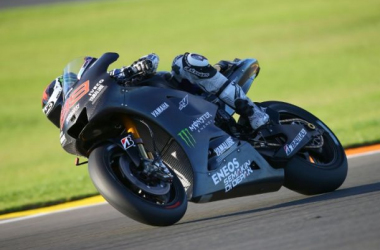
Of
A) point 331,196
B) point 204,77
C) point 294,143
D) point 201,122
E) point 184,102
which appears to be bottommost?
point 331,196

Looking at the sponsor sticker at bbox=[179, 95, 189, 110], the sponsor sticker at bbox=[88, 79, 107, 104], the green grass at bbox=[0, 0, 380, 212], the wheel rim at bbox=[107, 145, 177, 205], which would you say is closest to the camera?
the wheel rim at bbox=[107, 145, 177, 205]

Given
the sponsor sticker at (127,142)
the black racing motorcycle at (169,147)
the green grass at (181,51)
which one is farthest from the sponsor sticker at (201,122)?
the green grass at (181,51)

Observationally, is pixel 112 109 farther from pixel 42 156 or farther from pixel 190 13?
pixel 190 13

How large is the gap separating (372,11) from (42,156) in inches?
685

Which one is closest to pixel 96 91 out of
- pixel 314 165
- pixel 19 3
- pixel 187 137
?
pixel 187 137

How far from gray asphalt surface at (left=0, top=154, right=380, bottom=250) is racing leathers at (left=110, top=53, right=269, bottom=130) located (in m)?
0.78

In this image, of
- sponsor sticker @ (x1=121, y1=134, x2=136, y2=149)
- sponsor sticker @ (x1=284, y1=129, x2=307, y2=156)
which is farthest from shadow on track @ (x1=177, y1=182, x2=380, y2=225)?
sponsor sticker @ (x1=121, y1=134, x2=136, y2=149)

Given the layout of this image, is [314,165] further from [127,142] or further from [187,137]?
[127,142]

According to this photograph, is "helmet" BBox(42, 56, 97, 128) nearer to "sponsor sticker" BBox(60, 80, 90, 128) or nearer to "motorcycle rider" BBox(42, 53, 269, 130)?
"motorcycle rider" BBox(42, 53, 269, 130)

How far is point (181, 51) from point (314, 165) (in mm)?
20054

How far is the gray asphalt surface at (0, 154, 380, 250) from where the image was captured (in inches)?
178

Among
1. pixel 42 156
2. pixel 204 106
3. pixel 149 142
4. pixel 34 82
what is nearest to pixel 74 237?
pixel 149 142

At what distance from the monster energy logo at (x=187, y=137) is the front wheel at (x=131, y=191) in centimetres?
30

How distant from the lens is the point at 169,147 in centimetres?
568
